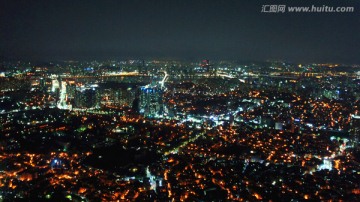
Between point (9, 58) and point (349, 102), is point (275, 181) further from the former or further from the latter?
point (9, 58)

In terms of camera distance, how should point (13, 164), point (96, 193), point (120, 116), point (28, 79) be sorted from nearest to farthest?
point (96, 193) → point (13, 164) → point (120, 116) → point (28, 79)

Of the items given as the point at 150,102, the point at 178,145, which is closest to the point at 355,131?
the point at 178,145

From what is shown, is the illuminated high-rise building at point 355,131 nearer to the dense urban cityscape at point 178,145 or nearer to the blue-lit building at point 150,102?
the dense urban cityscape at point 178,145

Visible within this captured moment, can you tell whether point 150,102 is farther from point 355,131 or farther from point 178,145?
point 355,131

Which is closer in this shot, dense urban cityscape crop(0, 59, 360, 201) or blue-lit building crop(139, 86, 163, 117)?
dense urban cityscape crop(0, 59, 360, 201)

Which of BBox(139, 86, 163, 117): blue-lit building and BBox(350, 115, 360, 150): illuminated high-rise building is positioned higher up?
BBox(139, 86, 163, 117): blue-lit building

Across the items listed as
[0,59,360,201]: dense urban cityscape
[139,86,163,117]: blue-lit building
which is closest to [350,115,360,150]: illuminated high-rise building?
[0,59,360,201]: dense urban cityscape

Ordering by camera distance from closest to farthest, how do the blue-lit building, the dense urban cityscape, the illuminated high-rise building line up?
the dense urban cityscape, the illuminated high-rise building, the blue-lit building

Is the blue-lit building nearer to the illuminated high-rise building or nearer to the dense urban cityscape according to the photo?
the dense urban cityscape

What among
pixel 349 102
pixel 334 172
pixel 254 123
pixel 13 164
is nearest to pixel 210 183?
pixel 334 172
